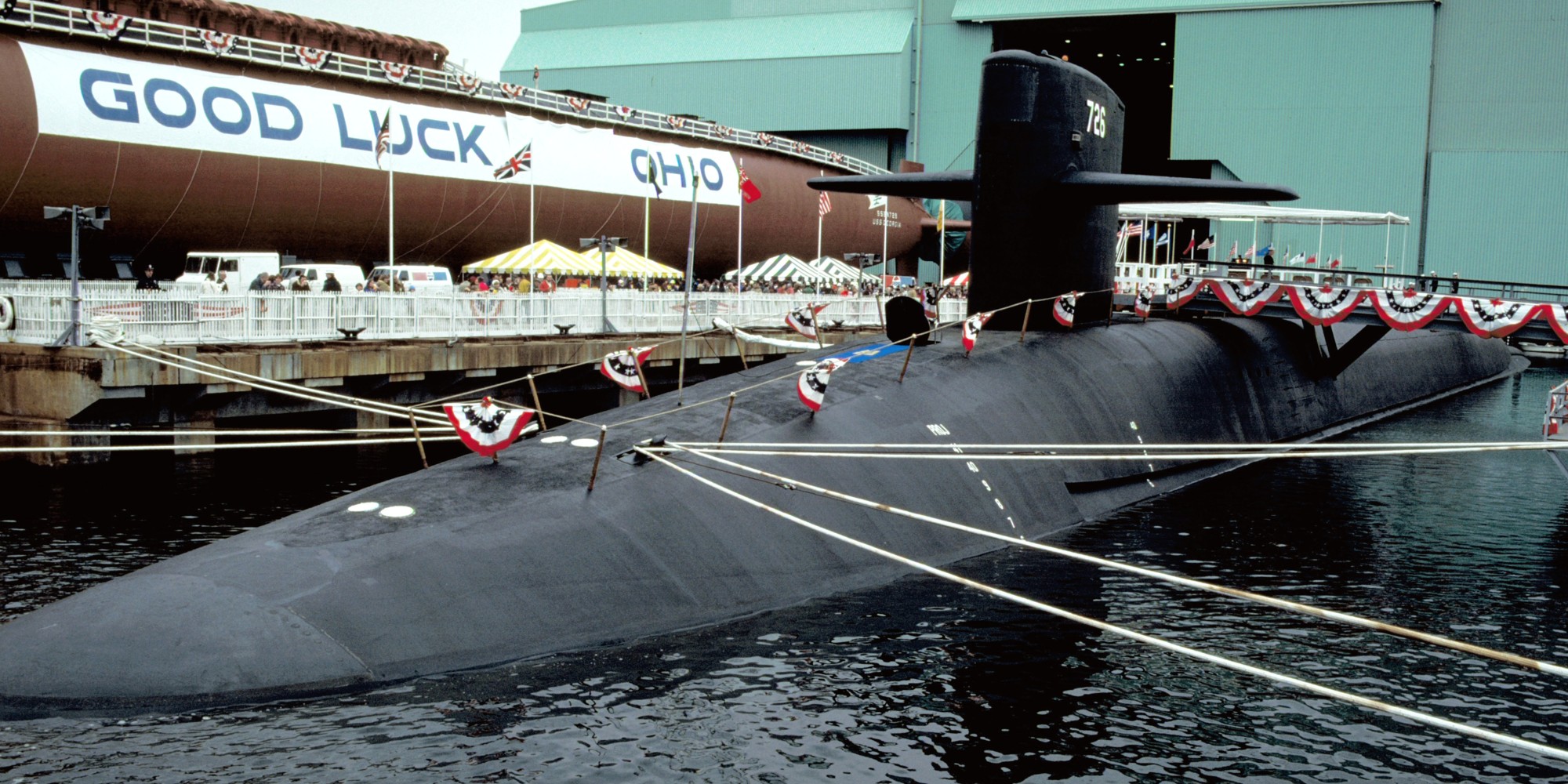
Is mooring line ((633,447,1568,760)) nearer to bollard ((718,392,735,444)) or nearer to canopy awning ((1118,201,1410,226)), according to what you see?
bollard ((718,392,735,444))

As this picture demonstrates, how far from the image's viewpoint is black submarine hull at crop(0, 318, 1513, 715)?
359 inches

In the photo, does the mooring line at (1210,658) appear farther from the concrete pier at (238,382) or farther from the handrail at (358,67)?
the handrail at (358,67)

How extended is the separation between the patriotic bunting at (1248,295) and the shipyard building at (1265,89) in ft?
85.2

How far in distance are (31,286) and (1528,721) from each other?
2549cm

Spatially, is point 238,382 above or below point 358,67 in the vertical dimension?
below

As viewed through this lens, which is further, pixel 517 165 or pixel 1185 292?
pixel 517 165

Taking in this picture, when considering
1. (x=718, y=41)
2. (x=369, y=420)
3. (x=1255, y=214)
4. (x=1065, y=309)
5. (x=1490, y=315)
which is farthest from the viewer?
(x=718, y=41)

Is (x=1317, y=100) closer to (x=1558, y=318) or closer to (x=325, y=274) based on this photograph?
(x=1558, y=318)

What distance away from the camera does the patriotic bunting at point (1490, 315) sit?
24312mm

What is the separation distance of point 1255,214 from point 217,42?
1386 inches

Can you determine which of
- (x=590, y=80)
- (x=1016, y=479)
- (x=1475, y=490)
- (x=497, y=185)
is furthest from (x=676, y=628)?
(x=590, y=80)

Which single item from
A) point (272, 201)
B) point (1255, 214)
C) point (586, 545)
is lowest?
point (586, 545)

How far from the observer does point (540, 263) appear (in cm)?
3703

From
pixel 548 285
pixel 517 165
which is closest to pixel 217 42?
pixel 517 165
